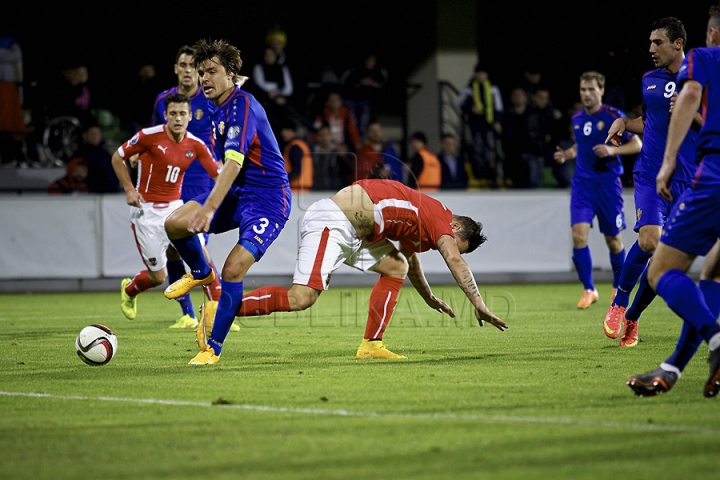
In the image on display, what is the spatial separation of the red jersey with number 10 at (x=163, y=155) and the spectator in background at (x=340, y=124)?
7.63 metres

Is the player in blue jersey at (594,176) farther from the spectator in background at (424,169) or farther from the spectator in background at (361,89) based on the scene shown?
the spectator in background at (361,89)

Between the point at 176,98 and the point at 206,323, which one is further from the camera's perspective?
the point at 176,98

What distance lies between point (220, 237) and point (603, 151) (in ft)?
23.5

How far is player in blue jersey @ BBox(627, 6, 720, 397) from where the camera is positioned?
5102mm

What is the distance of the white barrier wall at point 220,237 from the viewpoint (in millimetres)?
15641

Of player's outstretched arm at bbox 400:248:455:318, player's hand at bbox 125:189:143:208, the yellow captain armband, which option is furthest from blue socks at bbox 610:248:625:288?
the yellow captain armband

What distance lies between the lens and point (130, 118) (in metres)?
18.0

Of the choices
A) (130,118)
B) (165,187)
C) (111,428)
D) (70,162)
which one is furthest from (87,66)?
(111,428)

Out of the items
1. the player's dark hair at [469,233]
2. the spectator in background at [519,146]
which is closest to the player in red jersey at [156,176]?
the player's dark hair at [469,233]

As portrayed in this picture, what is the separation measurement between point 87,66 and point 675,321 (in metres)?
14.4

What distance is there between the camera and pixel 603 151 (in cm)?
1121

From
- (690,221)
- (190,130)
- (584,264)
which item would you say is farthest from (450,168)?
(690,221)

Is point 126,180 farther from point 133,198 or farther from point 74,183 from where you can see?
point 74,183

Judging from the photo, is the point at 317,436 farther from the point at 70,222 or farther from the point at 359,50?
the point at 359,50
